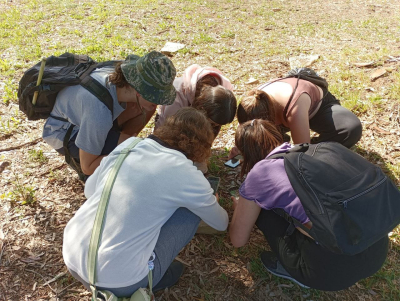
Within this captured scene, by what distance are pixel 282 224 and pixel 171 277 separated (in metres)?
0.97

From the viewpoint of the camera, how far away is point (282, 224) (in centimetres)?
239

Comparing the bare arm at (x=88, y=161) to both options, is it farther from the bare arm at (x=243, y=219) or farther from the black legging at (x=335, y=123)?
the black legging at (x=335, y=123)

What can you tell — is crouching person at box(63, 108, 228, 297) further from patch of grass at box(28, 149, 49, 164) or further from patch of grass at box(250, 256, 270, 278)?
patch of grass at box(28, 149, 49, 164)

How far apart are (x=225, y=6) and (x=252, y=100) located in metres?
7.03

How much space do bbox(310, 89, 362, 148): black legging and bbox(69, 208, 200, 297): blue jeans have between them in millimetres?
2028

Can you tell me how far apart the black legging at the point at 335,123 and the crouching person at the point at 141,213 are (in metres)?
1.94

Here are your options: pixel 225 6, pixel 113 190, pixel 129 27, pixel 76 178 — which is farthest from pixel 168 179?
pixel 225 6

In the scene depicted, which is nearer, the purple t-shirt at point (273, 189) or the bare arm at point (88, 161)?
the purple t-shirt at point (273, 189)

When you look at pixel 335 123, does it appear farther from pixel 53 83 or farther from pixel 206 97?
pixel 53 83

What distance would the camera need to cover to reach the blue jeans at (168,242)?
2.01 meters

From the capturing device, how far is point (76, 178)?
3637 millimetres

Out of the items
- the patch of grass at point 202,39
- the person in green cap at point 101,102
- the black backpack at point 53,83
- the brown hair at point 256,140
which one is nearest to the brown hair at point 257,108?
the brown hair at point 256,140

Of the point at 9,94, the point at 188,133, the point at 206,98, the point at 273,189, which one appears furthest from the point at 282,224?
the point at 9,94

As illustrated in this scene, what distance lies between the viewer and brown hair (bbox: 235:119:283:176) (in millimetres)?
2461
